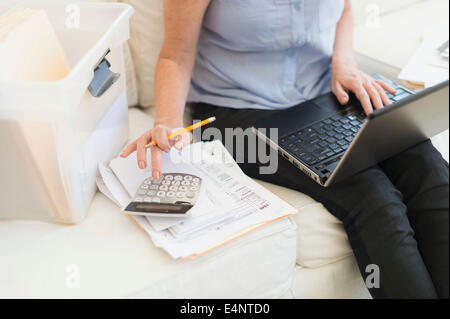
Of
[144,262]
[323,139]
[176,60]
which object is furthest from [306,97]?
[144,262]

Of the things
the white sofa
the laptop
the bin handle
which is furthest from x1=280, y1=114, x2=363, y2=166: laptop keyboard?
the bin handle

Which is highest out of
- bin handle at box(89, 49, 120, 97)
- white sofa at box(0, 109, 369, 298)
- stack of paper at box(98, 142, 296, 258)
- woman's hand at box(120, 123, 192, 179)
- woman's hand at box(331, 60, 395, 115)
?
bin handle at box(89, 49, 120, 97)

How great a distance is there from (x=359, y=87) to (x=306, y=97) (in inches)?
5.1

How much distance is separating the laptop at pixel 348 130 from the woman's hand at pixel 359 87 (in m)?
0.02

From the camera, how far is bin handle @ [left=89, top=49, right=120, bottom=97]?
73 centimetres

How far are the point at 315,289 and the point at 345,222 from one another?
0.14 m

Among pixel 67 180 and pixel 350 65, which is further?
pixel 350 65

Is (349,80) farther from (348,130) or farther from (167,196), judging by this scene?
(167,196)

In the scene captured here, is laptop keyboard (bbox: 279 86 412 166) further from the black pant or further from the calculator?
the calculator

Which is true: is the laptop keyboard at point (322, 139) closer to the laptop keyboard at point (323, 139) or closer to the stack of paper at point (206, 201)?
the laptop keyboard at point (323, 139)

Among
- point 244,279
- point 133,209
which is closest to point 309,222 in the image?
point 244,279

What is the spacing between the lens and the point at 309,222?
2.75 feet

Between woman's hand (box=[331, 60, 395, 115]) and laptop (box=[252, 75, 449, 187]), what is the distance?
2cm
